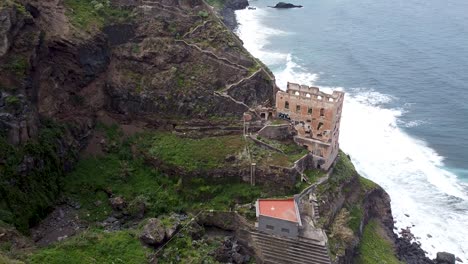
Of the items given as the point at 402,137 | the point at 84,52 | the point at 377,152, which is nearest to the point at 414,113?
the point at 402,137

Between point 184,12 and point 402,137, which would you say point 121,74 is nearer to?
point 184,12

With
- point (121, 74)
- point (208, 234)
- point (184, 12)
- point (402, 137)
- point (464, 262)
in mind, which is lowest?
point (464, 262)

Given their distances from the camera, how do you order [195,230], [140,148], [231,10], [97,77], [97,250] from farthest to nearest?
1. [231,10]
2. [97,77]
3. [140,148]
4. [195,230]
5. [97,250]

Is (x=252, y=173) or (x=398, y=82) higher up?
(x=398, y=82)

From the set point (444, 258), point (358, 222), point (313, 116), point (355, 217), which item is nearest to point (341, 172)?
point (355, 217)

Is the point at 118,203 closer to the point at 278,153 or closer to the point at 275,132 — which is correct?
the point at 278,153

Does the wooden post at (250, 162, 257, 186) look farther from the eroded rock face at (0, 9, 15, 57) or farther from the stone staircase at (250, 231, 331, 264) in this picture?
the eroded rock face at (0, 9, 15, 57)
